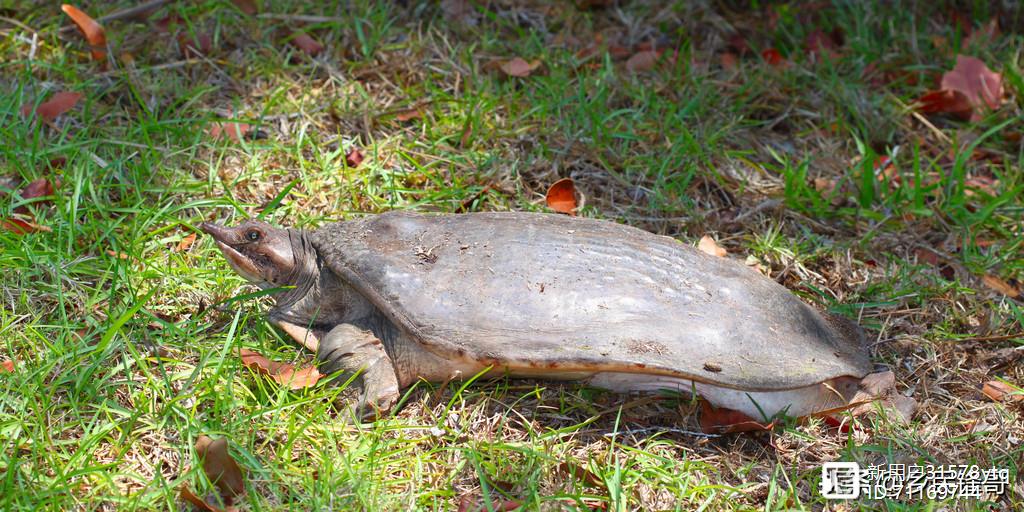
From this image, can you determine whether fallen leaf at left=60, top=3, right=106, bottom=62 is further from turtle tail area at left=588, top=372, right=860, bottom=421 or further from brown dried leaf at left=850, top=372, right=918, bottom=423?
brown dried leaf at left=850, top=372, right=918, bottom=423

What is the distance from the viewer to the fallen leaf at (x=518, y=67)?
4.23 metres

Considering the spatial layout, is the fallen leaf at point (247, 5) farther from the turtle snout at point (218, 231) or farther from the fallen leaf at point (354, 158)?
the turtle snout at point (218, 231)

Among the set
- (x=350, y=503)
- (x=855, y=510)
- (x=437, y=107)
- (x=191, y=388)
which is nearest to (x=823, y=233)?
(x=855, y=510)

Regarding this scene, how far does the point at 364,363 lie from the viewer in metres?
2.72

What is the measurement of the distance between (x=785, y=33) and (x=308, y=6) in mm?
2477

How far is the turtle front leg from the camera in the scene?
8.76 ft

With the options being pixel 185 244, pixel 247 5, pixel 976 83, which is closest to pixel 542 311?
pixel 185 244

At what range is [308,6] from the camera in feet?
14.5

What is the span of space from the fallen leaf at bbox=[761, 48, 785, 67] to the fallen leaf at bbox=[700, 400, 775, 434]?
2418mm

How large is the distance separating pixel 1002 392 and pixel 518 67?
246 centimetres

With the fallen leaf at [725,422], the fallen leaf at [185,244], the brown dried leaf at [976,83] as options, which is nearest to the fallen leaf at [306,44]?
the fallen leaf at [185,244]

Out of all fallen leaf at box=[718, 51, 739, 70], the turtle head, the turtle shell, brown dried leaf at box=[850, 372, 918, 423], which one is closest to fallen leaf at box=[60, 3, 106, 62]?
the turtle head

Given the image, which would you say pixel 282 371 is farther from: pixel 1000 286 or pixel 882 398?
pixel 1000 286

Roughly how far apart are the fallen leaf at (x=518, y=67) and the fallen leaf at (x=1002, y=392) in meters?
2.36
